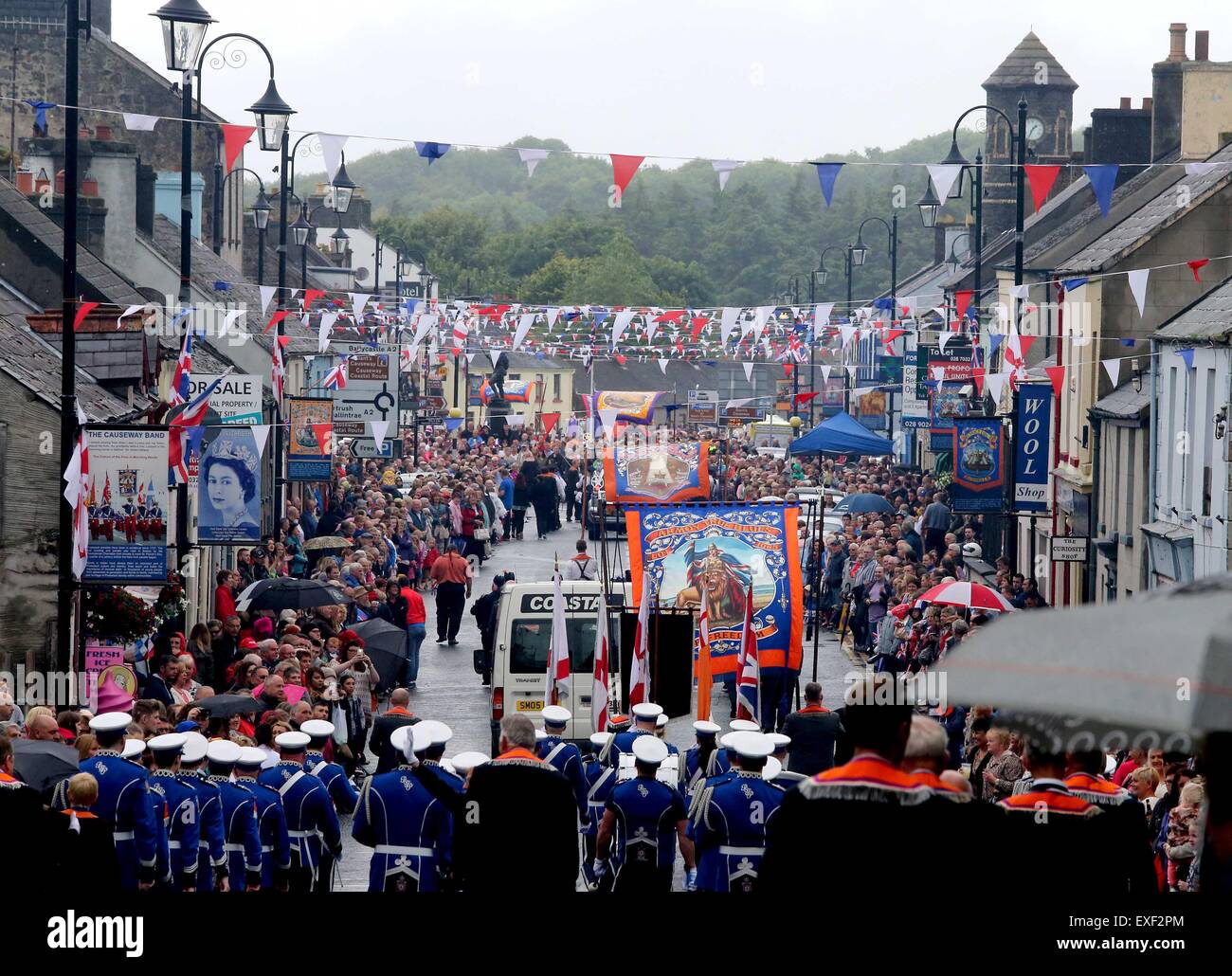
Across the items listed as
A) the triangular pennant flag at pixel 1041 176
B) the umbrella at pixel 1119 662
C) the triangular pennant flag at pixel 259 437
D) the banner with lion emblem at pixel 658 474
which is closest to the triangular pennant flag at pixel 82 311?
the triangular pennant flag at pixel 259 437

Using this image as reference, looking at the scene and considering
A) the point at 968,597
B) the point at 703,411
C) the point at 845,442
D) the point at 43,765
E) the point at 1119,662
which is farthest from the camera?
the point at 703,411

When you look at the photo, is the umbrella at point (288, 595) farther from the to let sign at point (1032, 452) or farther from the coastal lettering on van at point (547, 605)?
the to let sign at point (1032, 452)

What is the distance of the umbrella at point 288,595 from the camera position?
22438mm

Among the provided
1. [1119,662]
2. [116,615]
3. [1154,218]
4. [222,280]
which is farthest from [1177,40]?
[1119,662]

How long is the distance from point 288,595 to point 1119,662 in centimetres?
1891

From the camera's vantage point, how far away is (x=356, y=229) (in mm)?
95375

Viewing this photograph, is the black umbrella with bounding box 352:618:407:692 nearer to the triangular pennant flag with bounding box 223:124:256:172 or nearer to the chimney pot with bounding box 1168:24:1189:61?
the triangular pennant flag with bounding box 223:124:256:172

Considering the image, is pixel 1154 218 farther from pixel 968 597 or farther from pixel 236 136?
pixel 236 136

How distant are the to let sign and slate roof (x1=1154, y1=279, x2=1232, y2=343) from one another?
2.41m

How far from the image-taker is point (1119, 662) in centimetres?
427

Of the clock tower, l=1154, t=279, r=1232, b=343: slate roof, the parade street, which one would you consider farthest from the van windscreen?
the clock tower

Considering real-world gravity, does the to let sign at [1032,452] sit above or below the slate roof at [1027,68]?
below

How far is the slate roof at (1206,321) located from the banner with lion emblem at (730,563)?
7.60 metres
